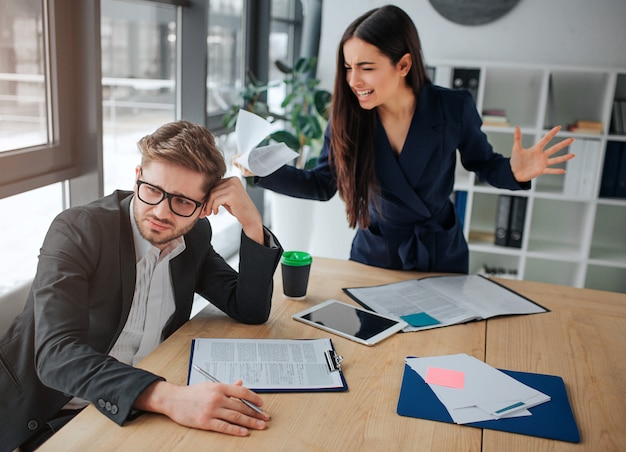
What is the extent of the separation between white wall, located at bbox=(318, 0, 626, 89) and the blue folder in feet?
8.42

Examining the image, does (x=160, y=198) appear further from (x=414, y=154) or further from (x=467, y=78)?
(x=467, y=78)

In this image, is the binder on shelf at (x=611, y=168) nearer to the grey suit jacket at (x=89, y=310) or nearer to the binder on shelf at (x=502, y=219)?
the binder on shelf at (x=502, y=219)

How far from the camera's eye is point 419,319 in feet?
5.41

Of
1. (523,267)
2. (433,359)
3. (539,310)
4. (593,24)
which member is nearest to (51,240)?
(433,359)

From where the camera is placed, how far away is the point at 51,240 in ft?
4.46

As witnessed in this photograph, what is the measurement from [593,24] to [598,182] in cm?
87

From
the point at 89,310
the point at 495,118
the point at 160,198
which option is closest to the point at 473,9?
the point at 495,118

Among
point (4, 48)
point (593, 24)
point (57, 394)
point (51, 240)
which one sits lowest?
point (57, 394)

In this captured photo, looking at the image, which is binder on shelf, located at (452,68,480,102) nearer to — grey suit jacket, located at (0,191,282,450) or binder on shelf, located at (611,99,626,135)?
binder on shelf, located at (611,99,626,135)

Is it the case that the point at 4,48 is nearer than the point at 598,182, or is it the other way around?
the point at 4,48

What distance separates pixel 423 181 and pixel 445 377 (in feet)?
2.79

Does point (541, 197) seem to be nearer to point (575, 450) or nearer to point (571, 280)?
point (571, 280)

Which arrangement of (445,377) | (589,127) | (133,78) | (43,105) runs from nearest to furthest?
(445,377)
(43,105)
(133,78)
(589,127)

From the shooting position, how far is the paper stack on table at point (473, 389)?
1216 mm
